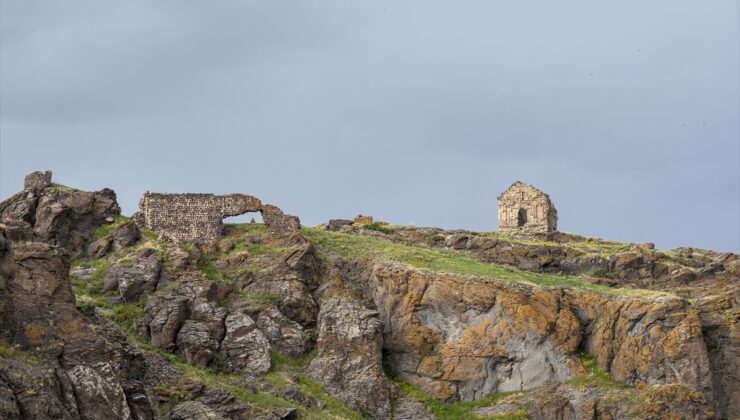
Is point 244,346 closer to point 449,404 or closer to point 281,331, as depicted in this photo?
point 281,331

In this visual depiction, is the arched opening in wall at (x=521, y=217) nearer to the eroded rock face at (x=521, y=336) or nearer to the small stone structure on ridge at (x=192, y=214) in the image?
the small stone structure on ridge at (x=192, y=214)

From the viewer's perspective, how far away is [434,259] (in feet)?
191

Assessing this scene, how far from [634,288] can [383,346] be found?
14.5m

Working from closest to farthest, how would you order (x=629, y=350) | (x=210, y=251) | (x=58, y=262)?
1. (x=58, y=262)
2. (x=629, y=350)
3. (x=210, y=251)

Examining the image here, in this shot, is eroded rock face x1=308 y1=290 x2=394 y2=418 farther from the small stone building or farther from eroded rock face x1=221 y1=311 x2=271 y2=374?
the small stone building

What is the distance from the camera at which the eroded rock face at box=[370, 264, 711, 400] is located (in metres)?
50.6

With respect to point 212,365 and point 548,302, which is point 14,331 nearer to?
point 212,365

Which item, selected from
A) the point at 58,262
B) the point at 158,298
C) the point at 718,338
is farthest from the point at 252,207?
the point at 718,338

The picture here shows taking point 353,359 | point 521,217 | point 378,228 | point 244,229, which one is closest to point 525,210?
point 521,217

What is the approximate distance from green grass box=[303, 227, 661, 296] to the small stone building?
2102 centimetres

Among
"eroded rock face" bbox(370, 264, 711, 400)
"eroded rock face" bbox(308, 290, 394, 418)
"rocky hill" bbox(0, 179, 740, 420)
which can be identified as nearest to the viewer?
"rocky hill" bbox(0, 179, 740, 420)

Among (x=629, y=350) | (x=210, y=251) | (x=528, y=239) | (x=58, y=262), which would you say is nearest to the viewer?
(x=58, y=262)

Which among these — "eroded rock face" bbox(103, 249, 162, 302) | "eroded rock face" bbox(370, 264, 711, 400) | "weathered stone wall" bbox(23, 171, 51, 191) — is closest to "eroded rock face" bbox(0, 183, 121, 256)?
"weathered stone wall" bbox(23, 171, 51, 191)

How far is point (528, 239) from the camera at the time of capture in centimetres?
7875
